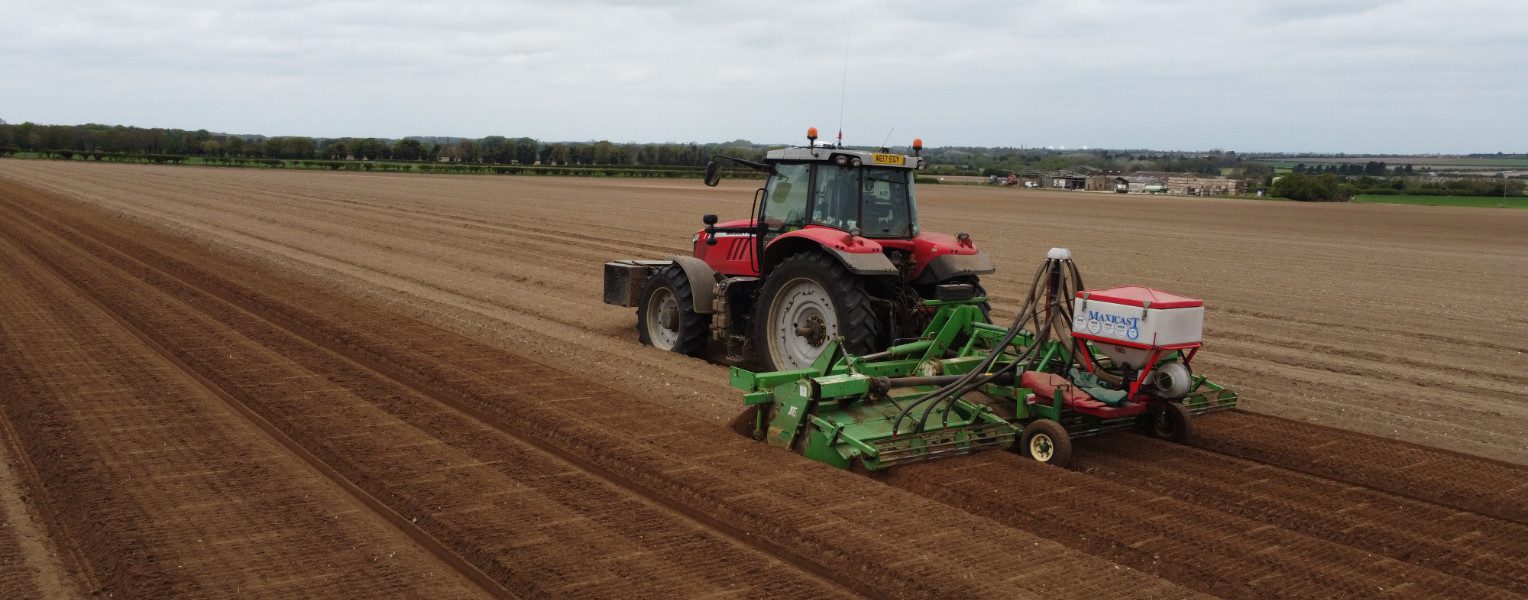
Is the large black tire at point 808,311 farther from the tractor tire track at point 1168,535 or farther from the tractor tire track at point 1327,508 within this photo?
the tractor tire track at point 1327,508

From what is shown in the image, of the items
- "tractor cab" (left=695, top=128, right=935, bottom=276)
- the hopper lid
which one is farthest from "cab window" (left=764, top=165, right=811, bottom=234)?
the hopper lid

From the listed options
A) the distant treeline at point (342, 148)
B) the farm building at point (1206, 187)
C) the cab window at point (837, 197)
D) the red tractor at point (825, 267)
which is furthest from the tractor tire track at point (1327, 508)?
the distant treeline at point (342, 148)

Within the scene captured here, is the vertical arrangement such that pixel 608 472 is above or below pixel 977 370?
below

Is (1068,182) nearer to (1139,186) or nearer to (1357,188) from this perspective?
(1139,186)

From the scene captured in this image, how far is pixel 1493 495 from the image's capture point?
627 cm

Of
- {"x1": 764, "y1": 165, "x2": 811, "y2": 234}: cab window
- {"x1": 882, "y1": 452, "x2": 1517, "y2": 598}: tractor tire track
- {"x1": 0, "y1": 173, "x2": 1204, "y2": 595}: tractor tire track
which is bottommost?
{"x1": 0, "y1": 173, "x2": 1204, "y2": 595}: tractor tire track

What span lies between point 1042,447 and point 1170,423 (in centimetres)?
114

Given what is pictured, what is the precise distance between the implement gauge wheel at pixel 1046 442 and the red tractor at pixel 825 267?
5.15 ft

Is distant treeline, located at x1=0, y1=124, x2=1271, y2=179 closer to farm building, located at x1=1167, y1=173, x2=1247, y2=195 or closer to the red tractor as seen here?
farm building, located at x1=1167, y1=173, x2=1247, y2=195

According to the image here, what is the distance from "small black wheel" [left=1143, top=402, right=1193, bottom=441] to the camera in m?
7.16

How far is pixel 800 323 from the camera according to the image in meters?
8.66

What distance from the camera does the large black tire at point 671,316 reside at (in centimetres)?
1002

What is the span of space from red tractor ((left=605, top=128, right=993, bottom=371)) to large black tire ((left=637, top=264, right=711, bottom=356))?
0.8 inches

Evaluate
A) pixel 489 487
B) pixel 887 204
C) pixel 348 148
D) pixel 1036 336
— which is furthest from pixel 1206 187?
pixel 489 487
